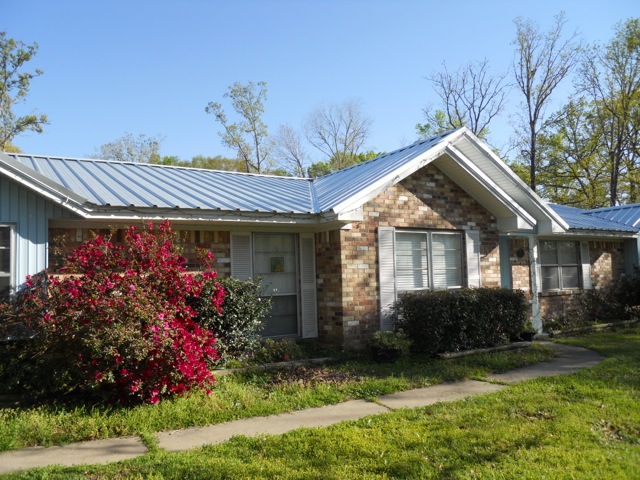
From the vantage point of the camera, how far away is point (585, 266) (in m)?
14.9

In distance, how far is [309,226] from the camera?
9984 mm

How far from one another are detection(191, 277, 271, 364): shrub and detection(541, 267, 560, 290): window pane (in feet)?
29.5

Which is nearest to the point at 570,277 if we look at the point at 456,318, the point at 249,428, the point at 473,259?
the point at 473,259

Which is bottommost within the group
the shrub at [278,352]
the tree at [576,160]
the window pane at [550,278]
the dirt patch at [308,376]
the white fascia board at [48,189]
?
the dirt patch at [308,376]

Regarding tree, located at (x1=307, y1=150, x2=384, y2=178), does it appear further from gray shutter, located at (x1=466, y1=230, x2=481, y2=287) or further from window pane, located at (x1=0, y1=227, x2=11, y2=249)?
window pane, located at (x1=0, y1=227, x2=11, y2=249)

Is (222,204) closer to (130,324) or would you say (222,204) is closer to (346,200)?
(346,200)

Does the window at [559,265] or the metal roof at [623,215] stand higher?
the metal roof at [623,215]

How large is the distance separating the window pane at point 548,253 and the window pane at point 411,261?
5073 mm

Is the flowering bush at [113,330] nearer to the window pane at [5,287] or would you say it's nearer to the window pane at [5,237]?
the window pane at [5,287]

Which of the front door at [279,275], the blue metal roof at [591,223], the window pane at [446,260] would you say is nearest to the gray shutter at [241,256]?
the front door at [279,275]

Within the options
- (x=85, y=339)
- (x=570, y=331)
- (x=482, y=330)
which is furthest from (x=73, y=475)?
(x=570, y=331)

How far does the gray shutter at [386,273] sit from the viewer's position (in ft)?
32.7

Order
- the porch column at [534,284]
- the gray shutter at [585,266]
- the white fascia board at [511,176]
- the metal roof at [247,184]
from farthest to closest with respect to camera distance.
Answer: the gray shutter at [585,266]
the porch column at [534,284]
the white fascia board at [511,176]
the metal roof at [247,184]

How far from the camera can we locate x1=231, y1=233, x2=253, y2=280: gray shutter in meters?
9.51
